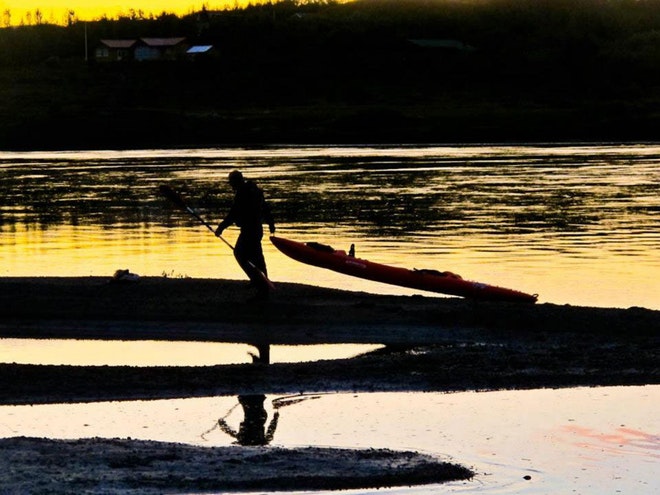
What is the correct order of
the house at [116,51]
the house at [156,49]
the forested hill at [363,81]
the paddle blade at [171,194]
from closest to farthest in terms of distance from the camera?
the paddle blade at [171,194]
the forested hill at [363,81]
the house at [116,51]
the house at [156,49]

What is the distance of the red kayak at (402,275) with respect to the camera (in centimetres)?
2123

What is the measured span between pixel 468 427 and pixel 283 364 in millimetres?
3594

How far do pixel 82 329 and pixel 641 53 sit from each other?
134m

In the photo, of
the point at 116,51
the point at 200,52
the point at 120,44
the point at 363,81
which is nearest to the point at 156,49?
the point at 120,44

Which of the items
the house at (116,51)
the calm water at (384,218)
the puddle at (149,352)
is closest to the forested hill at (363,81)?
the house at (116,51)

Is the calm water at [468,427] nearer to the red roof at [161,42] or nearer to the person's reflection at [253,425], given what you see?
the person's reflection at [253,425]

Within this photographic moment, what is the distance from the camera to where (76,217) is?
143 feet

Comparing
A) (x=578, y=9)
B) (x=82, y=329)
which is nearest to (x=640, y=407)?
(x=82, y=329)

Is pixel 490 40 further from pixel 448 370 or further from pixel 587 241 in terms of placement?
pixel 448 370

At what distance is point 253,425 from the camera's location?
14.1m

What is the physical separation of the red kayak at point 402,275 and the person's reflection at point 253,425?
257 inches

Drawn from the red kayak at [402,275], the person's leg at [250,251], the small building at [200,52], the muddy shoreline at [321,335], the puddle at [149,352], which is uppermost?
the small building at [200,52]

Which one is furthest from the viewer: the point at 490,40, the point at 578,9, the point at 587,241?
the point at 578,9

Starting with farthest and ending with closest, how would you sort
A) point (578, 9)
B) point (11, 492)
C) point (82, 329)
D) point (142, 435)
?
point (578, 9) < point (82, 329) < point (142, 435) < point (11, 492)
